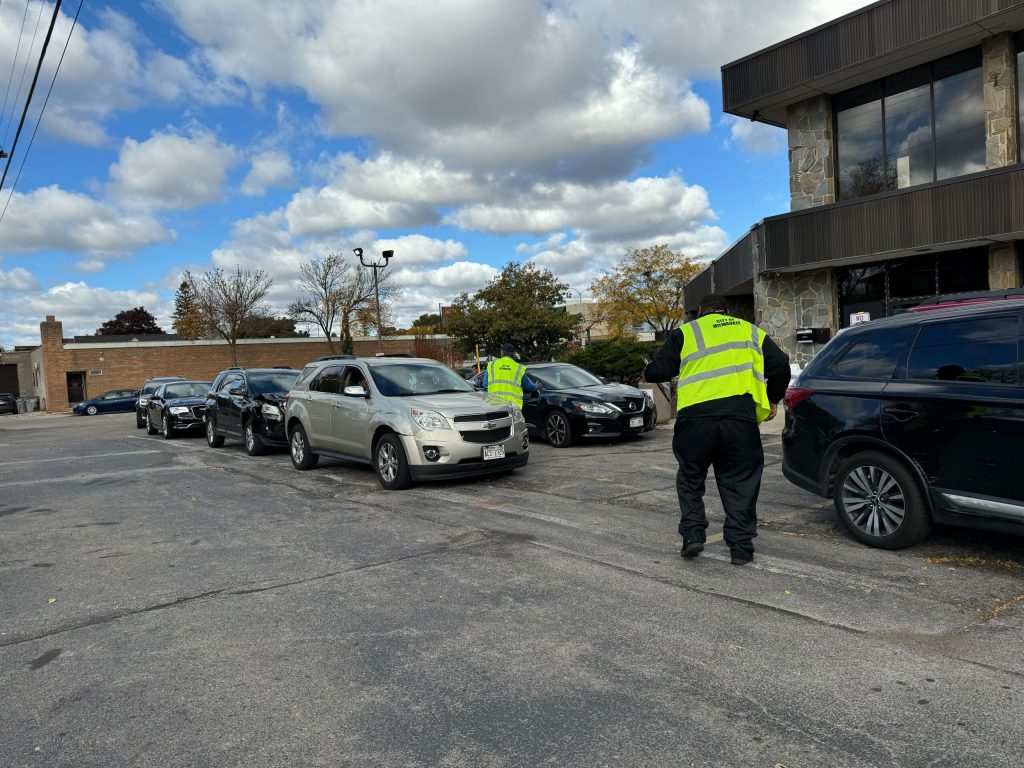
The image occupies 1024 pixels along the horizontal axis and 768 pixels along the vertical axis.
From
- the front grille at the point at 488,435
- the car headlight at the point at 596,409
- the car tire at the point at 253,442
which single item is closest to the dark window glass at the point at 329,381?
the front grille at the point at 488,435

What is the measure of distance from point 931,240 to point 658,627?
43.2 ft

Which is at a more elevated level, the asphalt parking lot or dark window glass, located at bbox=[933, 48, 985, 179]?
dark window glass, located at bbox=[933, 48, 985, 179]

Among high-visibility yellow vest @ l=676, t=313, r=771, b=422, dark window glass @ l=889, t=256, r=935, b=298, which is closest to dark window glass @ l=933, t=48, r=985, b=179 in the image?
dark window glass @ l=889, t=256, r=935, b=298

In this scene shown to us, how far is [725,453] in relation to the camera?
527cm

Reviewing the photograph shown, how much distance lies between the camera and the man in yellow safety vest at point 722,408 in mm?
5199

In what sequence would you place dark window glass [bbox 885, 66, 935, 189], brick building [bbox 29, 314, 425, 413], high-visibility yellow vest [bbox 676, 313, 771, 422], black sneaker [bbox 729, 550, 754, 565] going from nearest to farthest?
high-visibility yellow vest [bbox 676, 313, 771, 422] → black sneaker [bbox 729, 550, 754, 565] → dark window glass [bbox 885, 66, 935, 189] → brick building [bbox 29, 314, 425, 413]

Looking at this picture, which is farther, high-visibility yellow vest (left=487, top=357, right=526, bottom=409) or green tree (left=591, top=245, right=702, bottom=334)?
green tree (left=591, top=245, right=702, bottom=334)

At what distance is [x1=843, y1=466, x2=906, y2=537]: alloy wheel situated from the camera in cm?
551

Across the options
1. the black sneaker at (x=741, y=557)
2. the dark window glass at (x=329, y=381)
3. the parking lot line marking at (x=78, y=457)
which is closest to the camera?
the black sneaker at (x=741, y=557)

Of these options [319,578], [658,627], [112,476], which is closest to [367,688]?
[658,627]

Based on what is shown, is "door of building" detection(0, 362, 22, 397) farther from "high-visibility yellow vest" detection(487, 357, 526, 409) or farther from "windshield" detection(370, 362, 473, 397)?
"windshield" detection(370, 362, 473, 397)

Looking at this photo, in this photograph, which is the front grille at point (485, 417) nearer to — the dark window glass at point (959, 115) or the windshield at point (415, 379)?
the windshield at point (415, 379)

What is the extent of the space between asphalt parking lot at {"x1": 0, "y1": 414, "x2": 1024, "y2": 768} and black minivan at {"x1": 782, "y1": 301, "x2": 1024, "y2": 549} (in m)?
0.40

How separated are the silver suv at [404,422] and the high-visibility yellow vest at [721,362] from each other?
3985mm
